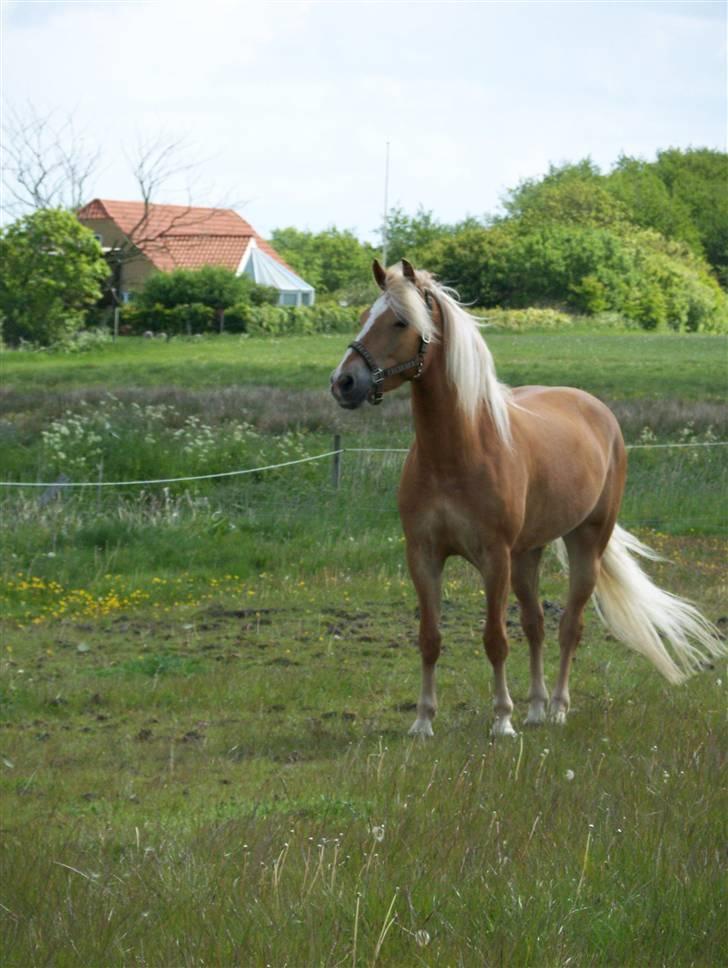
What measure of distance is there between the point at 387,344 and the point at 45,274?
162 feet

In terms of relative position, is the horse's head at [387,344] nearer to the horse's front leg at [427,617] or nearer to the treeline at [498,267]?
the horse's front leg at [427,617]

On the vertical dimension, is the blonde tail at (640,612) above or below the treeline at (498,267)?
below

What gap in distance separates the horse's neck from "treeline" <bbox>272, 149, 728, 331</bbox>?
45.9 meters

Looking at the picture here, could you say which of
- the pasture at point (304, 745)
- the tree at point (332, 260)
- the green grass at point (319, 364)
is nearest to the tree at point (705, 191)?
the tree at point (332, 260)

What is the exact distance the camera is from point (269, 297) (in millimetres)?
65625

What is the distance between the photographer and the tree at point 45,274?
52750 millimetres

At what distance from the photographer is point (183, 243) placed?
3004 inches

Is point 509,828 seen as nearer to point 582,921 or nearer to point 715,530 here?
point 582,921

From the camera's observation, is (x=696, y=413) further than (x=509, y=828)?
Yes

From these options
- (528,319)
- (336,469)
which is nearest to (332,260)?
(528,319)

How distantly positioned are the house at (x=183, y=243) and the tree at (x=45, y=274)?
14.0 m

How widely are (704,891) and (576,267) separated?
72.0 m

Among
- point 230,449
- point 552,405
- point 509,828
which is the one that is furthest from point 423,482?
point 230,449

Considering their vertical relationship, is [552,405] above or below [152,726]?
above
